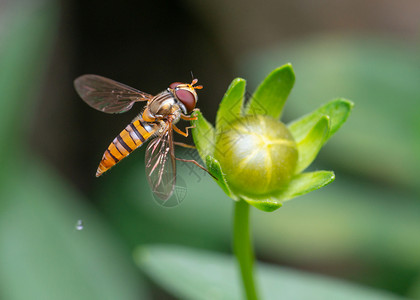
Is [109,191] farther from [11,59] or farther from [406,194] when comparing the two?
[406,194]

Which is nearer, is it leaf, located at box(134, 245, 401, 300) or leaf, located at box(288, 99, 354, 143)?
leaf, located at box(288, 99, 354, 143)

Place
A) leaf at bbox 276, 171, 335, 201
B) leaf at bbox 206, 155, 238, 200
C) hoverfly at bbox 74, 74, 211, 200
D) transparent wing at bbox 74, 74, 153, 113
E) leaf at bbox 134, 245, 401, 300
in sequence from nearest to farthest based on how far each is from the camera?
leaf at bbox 206, 155, 238, 200, leaf at bbox 276, 171, 335, 201, hoverfly at bbox 74, 74, 211, 200, transparent wing at bbox 74, 74, 153, 113, leaf at bbox 134, 245, 401, 300

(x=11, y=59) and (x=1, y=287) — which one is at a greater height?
(x=11, y=59)

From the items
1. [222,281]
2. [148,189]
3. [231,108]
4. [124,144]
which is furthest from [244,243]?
[148,189]

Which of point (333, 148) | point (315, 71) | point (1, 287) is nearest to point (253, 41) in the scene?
point (315, 71)

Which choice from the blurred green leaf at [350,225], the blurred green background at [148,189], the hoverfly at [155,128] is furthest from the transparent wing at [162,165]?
the blurred green leaf at [350,225]

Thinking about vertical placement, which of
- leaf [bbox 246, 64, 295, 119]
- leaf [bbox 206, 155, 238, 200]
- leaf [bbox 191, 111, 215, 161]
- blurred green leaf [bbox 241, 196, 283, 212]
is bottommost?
blurred green leaf [bbox 241, 196, 283, 212]

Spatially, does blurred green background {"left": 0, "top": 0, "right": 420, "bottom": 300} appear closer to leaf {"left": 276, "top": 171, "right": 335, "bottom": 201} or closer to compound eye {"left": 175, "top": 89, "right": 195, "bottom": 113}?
compound eye {"left": 175, "top": 89, "right": 195, "bottom": 113}

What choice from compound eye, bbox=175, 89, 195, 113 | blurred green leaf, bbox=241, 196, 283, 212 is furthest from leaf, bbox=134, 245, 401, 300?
blurred green leaf, bbox=241, 196, 283, 212
